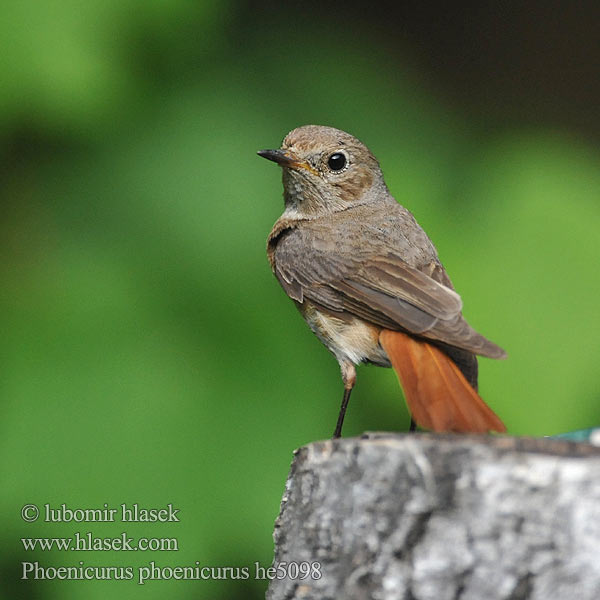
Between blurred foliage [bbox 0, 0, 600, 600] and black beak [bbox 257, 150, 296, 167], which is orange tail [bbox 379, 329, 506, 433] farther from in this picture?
black beak [bbox 257, 150, 296, 167]

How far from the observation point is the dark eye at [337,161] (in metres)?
3.81

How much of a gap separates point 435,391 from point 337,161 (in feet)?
4.47

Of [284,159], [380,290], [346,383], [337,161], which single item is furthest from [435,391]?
[337,161]

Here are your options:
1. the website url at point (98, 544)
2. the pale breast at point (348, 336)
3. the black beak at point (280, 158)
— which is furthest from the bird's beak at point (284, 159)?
the website url at point (98, 544)

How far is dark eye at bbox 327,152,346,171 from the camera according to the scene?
3.81 metres

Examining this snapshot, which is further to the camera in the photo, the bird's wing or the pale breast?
the pale breast

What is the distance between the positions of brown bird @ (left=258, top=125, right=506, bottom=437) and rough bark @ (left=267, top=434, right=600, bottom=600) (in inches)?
14.7

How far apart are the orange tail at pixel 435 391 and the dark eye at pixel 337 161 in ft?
3.07

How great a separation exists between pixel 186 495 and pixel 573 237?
175 centimetres

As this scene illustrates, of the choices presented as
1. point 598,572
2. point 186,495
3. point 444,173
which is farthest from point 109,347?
point 598,572

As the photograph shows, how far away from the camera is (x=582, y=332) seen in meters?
3.72

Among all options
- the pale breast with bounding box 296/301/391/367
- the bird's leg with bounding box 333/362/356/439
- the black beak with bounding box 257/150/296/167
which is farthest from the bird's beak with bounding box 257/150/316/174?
the bird's leg with bounding box 333/362/356/439

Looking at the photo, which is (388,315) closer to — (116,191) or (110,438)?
(110,438)

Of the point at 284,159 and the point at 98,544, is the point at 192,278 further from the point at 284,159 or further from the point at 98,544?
the point at 98,544
